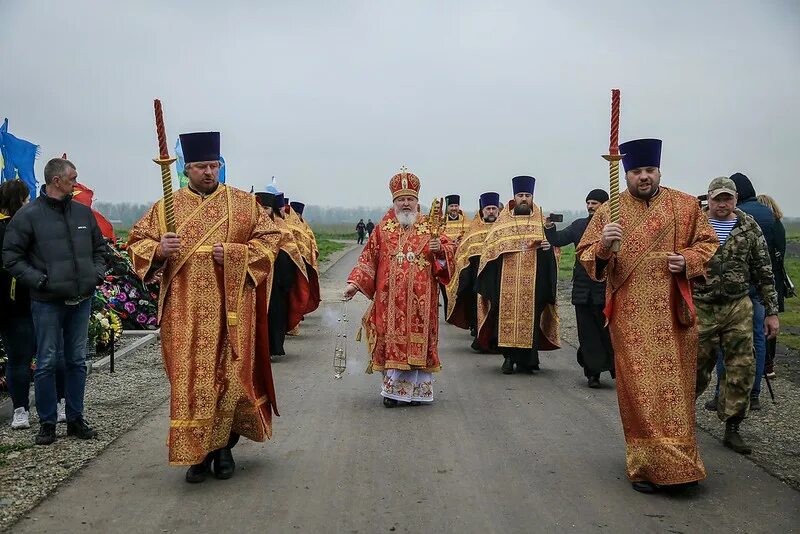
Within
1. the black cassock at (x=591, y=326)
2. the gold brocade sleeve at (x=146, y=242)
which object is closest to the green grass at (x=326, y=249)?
the black cassock at (x=591, y=326)

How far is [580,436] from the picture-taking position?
7145mm

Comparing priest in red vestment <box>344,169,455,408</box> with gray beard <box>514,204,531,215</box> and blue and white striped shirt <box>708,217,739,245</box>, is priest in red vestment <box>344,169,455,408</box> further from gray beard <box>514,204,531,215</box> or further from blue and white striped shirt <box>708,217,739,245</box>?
blue and white striped shirt <box>708,217,739,245</box>

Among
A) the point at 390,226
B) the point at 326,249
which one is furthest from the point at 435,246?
the point at 326,249

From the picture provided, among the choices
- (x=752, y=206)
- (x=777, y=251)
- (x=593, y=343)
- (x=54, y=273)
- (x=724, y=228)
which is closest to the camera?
(x=54, y=273)

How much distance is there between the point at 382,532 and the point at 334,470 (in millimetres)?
1300

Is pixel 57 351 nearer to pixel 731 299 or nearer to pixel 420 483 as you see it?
pixel 420 483

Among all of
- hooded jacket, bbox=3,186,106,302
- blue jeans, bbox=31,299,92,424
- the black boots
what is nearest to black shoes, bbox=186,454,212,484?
blue jeans, bbox=31,299,92,424

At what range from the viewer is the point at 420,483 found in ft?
18.8

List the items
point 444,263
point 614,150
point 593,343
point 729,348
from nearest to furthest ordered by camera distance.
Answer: point 614,150, point 729,348, point 444,263, point 593,343

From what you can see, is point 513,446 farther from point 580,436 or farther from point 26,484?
point 26,484

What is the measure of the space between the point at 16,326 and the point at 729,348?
5.52m

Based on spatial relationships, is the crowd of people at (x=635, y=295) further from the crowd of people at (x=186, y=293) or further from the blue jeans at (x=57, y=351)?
the blue jeans at (x=57, y=351)

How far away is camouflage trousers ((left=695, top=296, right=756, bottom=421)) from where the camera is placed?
6.77m

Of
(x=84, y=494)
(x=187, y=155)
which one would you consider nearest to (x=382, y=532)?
(x=84, y=494)
